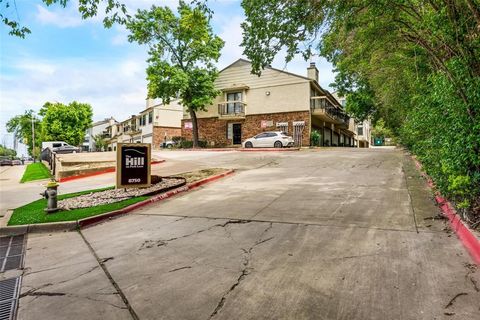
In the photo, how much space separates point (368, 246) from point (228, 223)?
8.24 feet

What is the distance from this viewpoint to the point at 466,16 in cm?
424

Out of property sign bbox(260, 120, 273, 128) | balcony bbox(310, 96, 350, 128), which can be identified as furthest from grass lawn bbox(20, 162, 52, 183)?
balcony bbox(310, 96, 350, 128)

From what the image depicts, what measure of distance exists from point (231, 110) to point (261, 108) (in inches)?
124

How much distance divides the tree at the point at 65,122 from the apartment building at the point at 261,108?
32.4m

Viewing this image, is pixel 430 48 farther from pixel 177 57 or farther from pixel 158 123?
pixel 158 123

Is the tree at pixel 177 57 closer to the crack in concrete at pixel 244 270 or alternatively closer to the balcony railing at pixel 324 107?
the balcony railing at pixel 324 107

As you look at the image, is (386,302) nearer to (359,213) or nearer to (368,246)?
(368,246)

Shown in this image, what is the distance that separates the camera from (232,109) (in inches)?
1225

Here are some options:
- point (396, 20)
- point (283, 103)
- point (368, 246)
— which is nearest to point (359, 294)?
point (368, 246)

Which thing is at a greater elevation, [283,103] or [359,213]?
[283,103]

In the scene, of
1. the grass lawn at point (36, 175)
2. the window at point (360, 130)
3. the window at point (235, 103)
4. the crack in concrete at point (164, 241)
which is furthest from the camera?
the window at point (360, 130)

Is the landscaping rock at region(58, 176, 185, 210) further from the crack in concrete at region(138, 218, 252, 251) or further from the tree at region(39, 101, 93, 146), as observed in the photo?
the tree at region(39, 101, 93, 146)

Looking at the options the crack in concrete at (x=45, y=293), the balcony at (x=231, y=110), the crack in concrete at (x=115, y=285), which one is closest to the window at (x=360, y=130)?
the balcony at (x=231, y=110)

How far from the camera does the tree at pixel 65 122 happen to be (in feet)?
180
